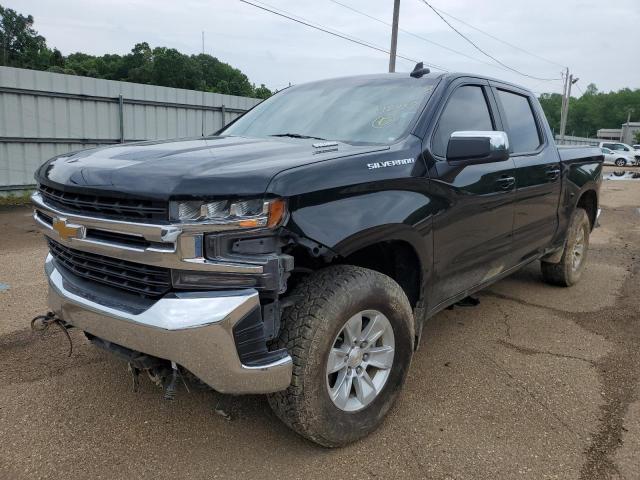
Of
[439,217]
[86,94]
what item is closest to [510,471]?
[439,217]

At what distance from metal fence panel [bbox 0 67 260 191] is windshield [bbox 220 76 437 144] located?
650 cm

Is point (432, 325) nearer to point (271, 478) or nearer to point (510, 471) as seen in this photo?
point (510, 471)

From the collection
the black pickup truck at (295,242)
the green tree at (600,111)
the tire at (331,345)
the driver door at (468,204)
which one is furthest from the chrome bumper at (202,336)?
the green tree at (600,111)

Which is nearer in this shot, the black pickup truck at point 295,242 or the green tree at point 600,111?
the black pickup truck at point 295,242

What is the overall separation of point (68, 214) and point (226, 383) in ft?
3.63

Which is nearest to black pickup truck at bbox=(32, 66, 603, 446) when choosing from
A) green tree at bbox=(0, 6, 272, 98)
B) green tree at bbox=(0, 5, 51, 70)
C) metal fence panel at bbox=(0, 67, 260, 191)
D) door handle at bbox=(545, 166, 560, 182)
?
door handle at bbox=(545, 166, 560, 182)

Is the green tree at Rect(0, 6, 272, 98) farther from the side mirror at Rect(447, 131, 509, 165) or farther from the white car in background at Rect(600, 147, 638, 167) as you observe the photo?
the side mirror at Rect(447, 131, 509, 165)

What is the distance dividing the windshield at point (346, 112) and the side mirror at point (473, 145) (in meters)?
0.30

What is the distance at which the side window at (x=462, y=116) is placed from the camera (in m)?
3.26

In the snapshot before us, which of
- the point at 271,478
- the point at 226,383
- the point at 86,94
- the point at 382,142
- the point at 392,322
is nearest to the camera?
the point at 226,383

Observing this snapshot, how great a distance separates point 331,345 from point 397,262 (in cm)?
87

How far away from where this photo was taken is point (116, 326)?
2.28 meters

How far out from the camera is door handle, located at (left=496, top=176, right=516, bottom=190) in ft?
12.1

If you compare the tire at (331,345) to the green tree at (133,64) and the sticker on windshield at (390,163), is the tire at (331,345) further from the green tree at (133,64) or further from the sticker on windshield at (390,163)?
the green tree at (133,64)
